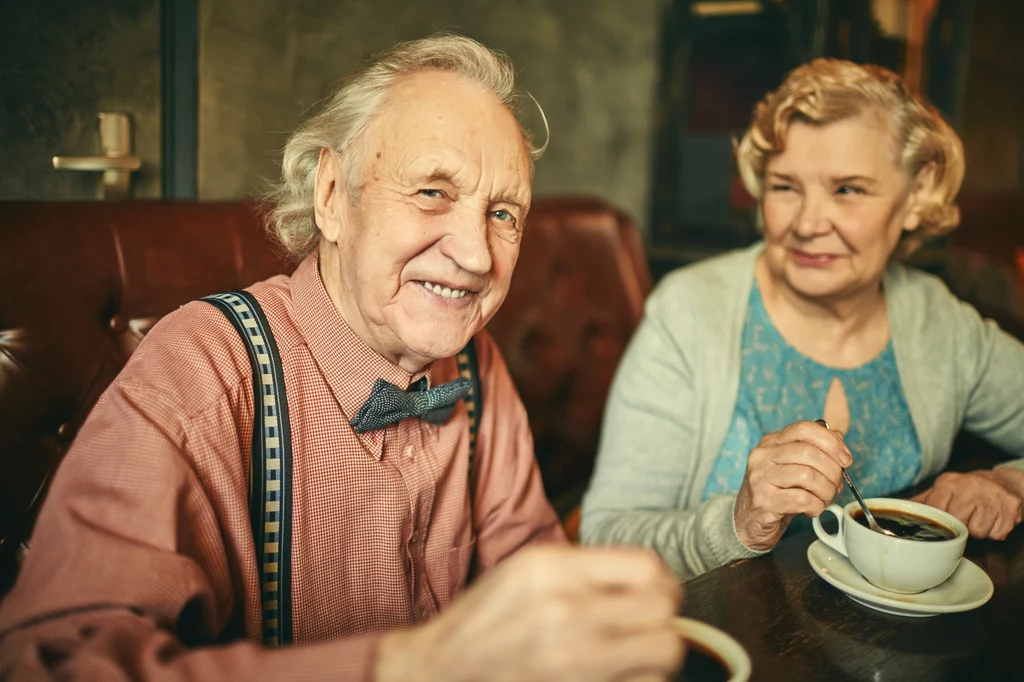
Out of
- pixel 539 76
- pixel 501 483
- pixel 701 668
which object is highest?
pixel 539 76

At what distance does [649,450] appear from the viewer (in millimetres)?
1681

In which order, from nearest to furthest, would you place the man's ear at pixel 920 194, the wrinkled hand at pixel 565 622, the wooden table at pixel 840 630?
1. the wrinkled hand at pixel 565 622
2. the wooden table at pixel 840 630
3. the man's ear at pixel 920 194

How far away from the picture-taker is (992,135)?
5.41 m

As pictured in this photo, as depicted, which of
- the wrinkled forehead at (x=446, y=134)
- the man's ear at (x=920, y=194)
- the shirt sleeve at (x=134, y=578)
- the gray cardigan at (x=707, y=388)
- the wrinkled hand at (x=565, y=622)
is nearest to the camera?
the wrinkled hand at (x=565, y=622)

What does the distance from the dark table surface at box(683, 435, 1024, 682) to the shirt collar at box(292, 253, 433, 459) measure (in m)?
0.52

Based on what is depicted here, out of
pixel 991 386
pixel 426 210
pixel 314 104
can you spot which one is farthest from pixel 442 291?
pixel 991 386

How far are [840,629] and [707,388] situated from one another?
0.74 metres

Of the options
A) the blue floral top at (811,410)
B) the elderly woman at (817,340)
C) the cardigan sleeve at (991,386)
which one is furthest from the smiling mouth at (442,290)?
the cardigan sleeve at (991,386)

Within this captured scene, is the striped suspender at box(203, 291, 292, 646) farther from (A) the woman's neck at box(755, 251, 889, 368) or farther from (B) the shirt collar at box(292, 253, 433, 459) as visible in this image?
(A) the woman's neck at box(755, 251, 889, 368)

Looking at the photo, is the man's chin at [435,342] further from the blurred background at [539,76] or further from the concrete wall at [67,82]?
the concrete wall at [67,82]

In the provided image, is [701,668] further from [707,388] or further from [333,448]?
[707,388]

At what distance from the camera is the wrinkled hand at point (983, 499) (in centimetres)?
134

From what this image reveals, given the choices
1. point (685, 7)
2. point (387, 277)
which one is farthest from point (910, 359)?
point (685, 7)

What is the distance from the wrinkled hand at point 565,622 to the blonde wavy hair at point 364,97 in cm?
73
